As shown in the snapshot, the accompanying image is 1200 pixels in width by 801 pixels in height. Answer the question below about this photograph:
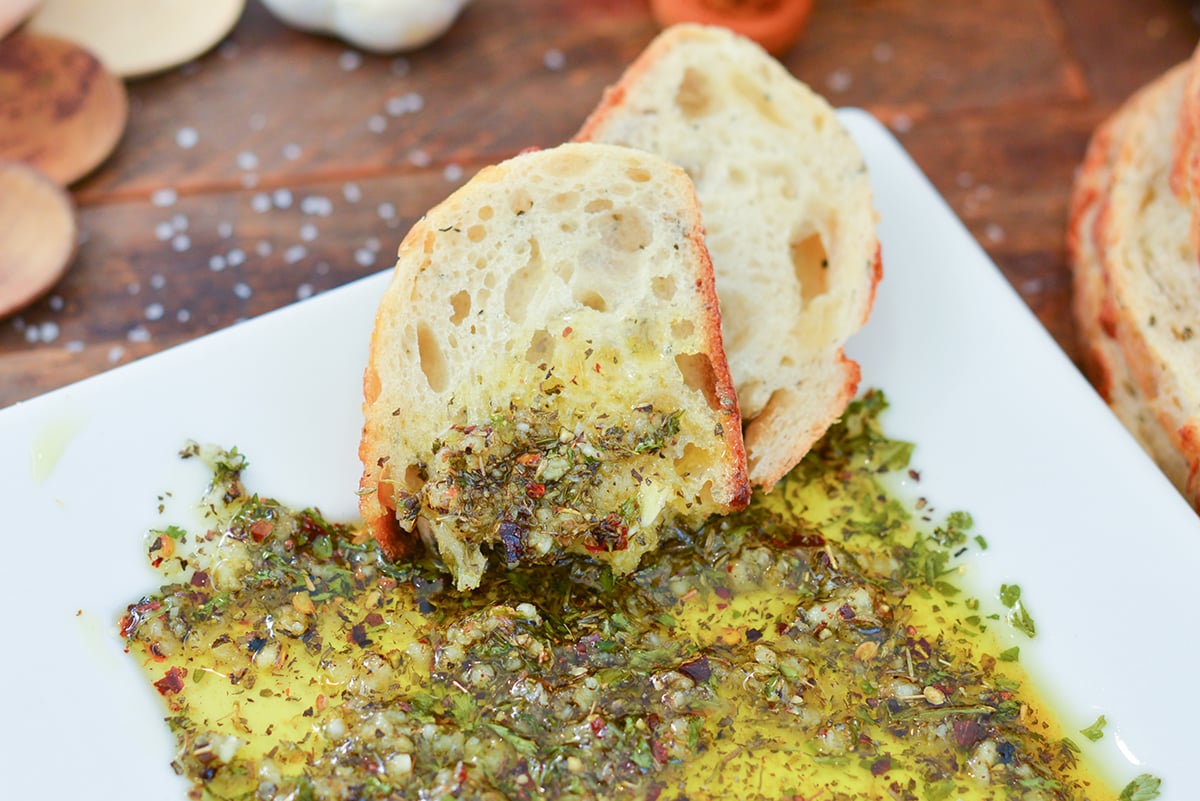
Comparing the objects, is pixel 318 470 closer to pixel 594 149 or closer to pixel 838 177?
pixel 594 149

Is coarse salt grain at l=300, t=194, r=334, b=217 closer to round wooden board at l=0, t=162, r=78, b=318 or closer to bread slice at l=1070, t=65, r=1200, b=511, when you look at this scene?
round wooden board at l=0, t=162, r=78, b=318

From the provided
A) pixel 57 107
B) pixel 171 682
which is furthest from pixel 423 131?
pixel 171 682

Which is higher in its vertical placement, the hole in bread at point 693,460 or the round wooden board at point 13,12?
the round wooden board at point 13,12

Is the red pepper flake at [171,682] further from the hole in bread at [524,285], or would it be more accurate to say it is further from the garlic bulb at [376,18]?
the garlic bulb at [376,18]

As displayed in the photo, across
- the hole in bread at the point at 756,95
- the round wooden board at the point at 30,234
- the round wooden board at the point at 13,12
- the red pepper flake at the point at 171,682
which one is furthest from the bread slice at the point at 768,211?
the round wooden board at the point at 13,12

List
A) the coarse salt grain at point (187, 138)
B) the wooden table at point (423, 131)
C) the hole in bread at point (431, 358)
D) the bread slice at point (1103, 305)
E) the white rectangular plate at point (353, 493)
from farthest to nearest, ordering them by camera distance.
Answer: the coarse salt grain at point (187, 138) → the wooden table at point (423, 131) → the bread slice at point (1103, 305) → the hole in bread at point (431, 358) → the white rectangular plate at point (353, 493)

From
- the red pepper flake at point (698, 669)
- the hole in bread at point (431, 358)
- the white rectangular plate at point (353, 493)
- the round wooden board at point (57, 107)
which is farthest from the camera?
the round wooden board at point (57, 107)

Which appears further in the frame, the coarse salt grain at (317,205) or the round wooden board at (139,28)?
the round wooden board at (139,28)

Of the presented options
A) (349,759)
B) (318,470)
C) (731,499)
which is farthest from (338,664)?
(731,499)
